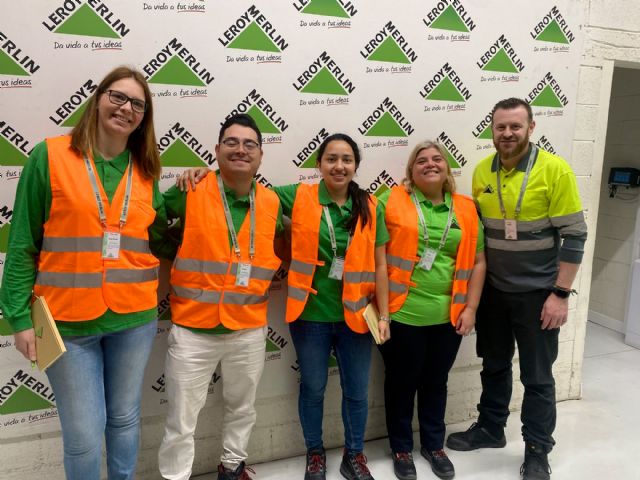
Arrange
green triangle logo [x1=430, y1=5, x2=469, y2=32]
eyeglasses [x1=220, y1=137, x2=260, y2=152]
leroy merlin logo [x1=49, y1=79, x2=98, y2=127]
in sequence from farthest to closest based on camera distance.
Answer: green triangle logo [x1=430, y1=5, x2=469, y2=32]
leroy merlin logo [x1=49, y1=79, x2=98, y2=127]
eyeglasses [x1=220, y1=137, x2=260, y2=152]

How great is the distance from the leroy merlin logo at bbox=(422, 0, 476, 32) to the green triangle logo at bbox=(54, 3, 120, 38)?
5.25 feet

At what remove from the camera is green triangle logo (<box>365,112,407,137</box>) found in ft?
8.21

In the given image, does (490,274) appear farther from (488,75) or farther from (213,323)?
(213,323)

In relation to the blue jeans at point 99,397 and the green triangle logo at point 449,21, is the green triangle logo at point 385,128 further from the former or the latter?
the blue jeans at point 99,397

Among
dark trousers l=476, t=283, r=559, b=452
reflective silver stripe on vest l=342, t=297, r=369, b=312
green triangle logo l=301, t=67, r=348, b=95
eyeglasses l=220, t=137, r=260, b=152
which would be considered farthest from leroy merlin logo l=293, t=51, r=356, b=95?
dark trousers l=476, t=283, r=559, b=452

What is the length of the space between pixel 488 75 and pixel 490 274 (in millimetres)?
1173

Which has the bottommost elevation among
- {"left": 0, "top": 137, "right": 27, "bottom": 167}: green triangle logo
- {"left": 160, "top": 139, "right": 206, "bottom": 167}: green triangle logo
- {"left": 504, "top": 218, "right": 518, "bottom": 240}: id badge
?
{"left": 504, "top": 218, "right": 518, "bottom": 240}: id badge

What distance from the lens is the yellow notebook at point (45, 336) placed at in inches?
56.7

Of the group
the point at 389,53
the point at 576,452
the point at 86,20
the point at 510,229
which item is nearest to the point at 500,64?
the point at 389,53

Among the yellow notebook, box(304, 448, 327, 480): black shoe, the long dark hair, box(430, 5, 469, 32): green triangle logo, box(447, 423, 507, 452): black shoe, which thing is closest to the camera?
the yellow notebook

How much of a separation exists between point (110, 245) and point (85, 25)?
1034 millimetres

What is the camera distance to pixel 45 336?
4.88 feet

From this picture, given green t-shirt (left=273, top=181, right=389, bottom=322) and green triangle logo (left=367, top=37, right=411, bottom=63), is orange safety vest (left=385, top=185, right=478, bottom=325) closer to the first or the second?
green t-shirt (left=273, top=181, right=389, bottom=322)

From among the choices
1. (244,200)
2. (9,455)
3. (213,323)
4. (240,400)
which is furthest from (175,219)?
(9,455)
